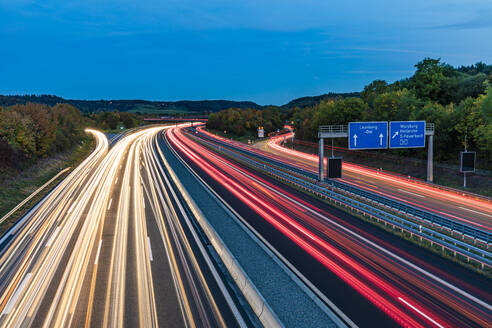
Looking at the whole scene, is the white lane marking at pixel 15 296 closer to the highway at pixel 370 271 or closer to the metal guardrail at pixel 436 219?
the highway at pixel 370 271

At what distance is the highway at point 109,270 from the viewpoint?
36.8 feet

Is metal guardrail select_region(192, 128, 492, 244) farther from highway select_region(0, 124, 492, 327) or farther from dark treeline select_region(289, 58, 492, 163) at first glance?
dark treeline select_region(289, 58, 492, 163)

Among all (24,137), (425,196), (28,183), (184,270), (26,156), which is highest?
(24,137)

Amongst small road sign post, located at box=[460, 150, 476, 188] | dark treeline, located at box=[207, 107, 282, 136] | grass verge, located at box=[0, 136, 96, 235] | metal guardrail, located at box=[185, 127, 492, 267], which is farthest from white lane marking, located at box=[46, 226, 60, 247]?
dark treeline, located at box=[207, 107, 282, 136]

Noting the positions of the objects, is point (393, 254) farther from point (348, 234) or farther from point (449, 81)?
point (449, 81)

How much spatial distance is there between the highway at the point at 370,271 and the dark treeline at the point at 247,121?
95.3m

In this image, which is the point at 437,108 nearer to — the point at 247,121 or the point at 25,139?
the point at 25,139

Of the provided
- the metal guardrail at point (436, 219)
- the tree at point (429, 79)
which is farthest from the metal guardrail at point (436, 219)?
the tree at point (429, 79)

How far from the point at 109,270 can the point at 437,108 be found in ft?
165

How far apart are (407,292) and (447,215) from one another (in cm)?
1412

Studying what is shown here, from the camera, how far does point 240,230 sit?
66.1 feet

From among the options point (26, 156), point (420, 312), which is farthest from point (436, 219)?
point (26, 156)

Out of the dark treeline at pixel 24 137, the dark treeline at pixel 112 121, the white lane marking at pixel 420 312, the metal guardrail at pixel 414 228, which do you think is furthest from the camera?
the dark treeline at pixel 112 121

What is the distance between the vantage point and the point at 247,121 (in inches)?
4734
